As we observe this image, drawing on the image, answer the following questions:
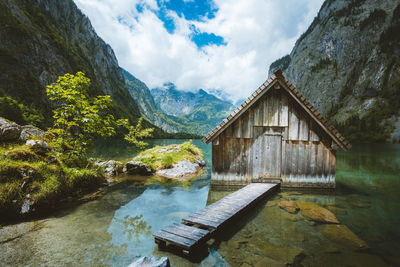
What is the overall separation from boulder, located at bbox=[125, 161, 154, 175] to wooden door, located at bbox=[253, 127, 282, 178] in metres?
9.72

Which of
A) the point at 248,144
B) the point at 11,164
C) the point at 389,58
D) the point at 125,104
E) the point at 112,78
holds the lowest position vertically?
the point at 11,164

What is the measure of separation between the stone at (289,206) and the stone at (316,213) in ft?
0.77

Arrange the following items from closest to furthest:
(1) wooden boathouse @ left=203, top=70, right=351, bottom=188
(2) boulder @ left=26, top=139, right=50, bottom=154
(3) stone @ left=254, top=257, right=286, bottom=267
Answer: (3) stone @ left=254, top=257, right=286, bottom=267 → (2) boulder @ left=26, top=139, right=50, bottom=154 → (1) wooden boathouse @ left=203, top=70, right=351, bottom=188

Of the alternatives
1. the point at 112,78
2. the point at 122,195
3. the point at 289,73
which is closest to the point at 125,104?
the point at 112,78

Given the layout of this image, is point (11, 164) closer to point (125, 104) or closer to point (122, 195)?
point (122, 195)

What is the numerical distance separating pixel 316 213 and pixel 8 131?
51.7ft

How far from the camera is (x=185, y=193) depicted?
12633mm

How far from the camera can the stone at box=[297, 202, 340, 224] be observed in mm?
8391

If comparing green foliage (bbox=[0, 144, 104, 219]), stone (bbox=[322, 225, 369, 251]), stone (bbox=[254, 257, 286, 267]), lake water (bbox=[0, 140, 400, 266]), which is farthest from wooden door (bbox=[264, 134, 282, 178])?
green foliage (bbox=[0, 144, 104, 219])

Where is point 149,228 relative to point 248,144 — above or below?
below

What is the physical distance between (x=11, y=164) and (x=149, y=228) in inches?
250

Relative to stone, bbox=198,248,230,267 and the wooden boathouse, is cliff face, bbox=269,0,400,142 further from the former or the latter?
stone, bbox=198,248,230,267

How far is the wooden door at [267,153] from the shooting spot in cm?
1203

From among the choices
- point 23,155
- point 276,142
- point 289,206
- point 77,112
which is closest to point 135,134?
point 77,112
